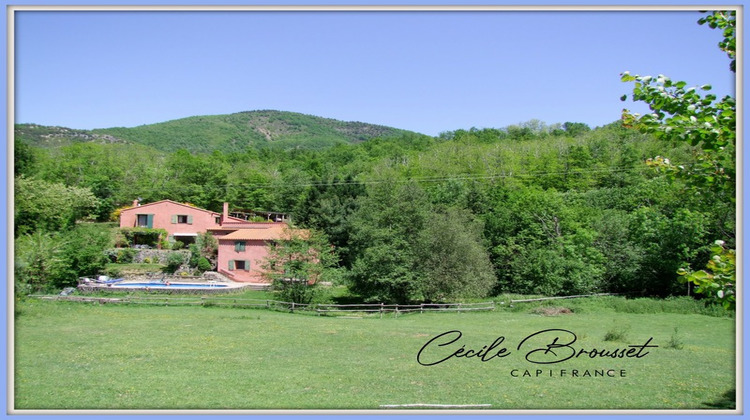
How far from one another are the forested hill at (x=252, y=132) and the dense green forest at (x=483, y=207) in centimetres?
4083

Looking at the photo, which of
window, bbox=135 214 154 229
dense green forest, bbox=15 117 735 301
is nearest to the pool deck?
dense green forest, bbox=15 117 735 301

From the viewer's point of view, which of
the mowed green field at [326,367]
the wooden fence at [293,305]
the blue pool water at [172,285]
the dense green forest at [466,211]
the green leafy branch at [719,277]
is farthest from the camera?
the blue pool water at [172,285]

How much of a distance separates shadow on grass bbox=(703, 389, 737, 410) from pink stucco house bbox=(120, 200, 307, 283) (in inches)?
1334

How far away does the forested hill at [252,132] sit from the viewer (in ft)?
339

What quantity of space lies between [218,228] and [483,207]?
2379 centimetres

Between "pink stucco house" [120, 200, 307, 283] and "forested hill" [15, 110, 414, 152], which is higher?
"forested hill" [15, 110, 414, 152]

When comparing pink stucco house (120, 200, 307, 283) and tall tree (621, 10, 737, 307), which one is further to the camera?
pink stucco house (120, 200, 307, 283)

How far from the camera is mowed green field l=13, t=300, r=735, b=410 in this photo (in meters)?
9.59

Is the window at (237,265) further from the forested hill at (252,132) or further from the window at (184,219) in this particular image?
the forested hill at (252,132)

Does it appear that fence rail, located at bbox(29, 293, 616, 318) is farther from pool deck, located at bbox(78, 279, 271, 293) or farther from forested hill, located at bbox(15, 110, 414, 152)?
forested hill, located at bbox(15, 110, 414, 152)

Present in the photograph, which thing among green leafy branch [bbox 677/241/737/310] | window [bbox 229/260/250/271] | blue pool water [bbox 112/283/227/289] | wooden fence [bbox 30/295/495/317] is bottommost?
wooden fence [bbox 30/295/495/317]

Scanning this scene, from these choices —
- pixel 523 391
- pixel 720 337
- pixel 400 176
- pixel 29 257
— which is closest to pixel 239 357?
pixel 523 391

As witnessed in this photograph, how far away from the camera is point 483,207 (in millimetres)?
41188

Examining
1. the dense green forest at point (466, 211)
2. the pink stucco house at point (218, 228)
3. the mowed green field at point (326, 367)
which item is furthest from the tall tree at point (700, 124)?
the pink stucco house at point (218, 228)
